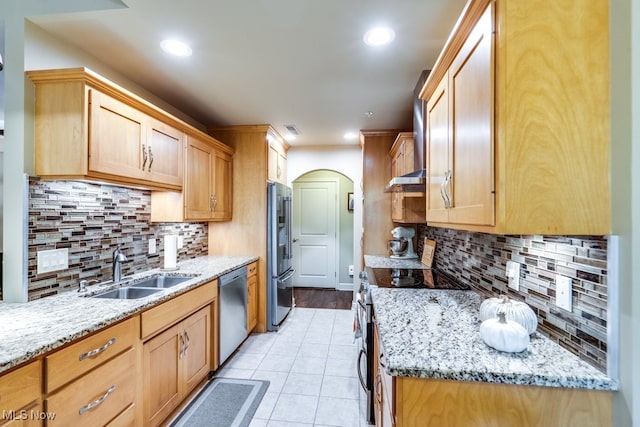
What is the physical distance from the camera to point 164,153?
2410mm

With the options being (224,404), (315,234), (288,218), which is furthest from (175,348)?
(315,234)

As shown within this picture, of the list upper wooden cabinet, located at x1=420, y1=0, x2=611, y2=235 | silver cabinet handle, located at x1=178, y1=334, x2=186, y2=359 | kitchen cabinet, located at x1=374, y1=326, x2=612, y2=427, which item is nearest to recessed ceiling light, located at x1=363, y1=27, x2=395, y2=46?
upper wooden cabinet, located at x1=420, y1=0, x2=611, y2=235

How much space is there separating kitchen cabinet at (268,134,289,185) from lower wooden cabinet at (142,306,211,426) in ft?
6.51

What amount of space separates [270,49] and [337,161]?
2.74 metres

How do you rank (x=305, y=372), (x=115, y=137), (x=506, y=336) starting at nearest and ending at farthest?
1. (x=506, y=336)
2. (x=115, y=137)
3. (x=305, y=372)

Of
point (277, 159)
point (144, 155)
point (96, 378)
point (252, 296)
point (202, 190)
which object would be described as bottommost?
point (252, 296)

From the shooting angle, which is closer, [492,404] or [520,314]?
[492,404]

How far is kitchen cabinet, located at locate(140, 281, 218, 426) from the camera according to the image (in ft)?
5.81

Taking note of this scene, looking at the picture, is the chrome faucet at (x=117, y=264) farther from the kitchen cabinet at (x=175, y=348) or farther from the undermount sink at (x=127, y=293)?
the kitchen cabinet at (x=175, y=348)

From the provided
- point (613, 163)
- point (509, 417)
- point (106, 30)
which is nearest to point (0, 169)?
point (106, 30)

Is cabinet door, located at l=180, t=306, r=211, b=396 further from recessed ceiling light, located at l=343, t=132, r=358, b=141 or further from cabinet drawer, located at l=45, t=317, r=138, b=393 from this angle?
recessed ceiling light, located at l=343, t=132, r=358, b=141

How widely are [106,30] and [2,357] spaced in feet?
5.70

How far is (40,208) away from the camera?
67.0 inches

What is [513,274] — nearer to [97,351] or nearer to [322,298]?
[97,351]
